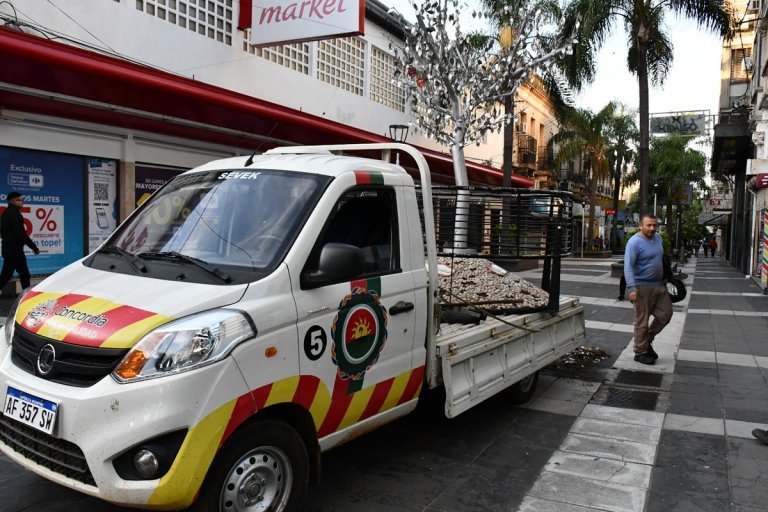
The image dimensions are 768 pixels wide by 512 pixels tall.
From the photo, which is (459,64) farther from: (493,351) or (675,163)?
(675,163)

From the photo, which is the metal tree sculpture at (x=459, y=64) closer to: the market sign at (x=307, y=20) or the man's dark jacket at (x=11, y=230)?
the market sign at (x=307, y=20)

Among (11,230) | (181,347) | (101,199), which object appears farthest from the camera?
(101,199)

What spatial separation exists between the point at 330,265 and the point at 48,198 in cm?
969

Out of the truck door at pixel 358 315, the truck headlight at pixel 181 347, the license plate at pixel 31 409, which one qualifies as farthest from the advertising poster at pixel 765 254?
the license plate at pixel 31 409

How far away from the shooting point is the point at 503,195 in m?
5.41

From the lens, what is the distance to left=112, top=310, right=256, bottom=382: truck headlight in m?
2.60

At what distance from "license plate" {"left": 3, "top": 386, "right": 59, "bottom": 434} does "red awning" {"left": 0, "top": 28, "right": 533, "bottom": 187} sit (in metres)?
4.43

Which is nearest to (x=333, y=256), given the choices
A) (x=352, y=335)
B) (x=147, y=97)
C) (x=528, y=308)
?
(x=352, y=335)

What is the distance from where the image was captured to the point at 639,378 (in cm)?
700

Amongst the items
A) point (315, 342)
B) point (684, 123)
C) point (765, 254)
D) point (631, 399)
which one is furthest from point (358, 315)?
point (684, 123)

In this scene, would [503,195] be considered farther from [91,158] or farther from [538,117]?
[538,117]

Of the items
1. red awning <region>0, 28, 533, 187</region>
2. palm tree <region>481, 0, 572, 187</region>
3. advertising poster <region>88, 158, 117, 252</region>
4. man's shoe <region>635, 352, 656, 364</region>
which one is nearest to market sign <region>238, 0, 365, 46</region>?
red awning <region>0, 28, 533, 187</region>

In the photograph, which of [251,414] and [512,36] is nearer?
[251,414]

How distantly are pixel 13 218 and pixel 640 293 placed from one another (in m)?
8.84
